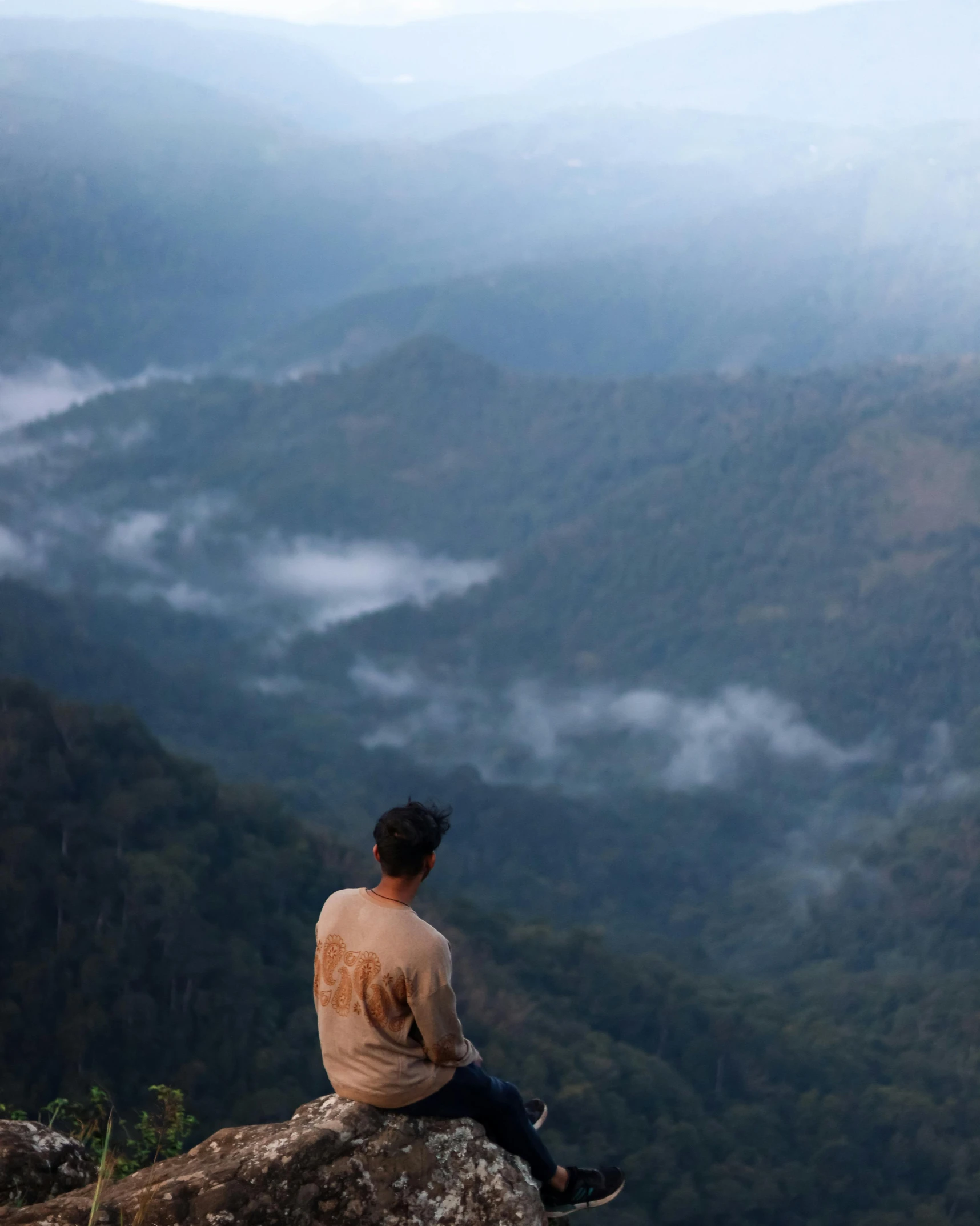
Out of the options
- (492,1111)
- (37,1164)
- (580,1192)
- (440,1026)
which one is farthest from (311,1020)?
(440,1026)

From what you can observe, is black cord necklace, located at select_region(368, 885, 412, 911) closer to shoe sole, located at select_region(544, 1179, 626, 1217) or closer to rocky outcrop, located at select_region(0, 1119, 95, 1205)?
shoe sole, located at select_region(544, 1179, 626, 1217)

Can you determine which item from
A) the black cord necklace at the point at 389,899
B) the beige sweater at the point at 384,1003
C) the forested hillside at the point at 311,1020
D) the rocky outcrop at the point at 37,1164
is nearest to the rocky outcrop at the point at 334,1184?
the beige sweater at the point at 384,1003

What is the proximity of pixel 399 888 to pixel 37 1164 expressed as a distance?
8.56 feet

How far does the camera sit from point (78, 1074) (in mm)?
43281

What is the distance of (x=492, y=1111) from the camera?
6367mm

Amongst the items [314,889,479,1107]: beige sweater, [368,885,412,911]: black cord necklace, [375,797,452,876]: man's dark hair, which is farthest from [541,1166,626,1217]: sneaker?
[375,797,452,876]: man's dark hair

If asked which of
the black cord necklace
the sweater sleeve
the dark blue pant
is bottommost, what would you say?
the dark blue pant

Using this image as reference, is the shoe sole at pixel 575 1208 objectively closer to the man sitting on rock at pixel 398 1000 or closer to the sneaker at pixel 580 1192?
the sneaker at pixel 580 1192

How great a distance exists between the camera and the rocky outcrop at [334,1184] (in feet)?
19.0

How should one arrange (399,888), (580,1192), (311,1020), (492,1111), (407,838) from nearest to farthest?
(407,838), (399,888), (492,1111), (580,1192), (311,1020)

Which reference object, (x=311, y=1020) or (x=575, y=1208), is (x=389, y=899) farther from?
(x=311, y=1020)

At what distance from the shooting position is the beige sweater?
596cm

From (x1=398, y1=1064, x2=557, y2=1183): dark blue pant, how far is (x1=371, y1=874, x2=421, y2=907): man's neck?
93cm

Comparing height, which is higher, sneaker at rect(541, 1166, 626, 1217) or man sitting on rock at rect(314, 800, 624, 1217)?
man sitting on rock at rect(314, 800, 624, 1217)
